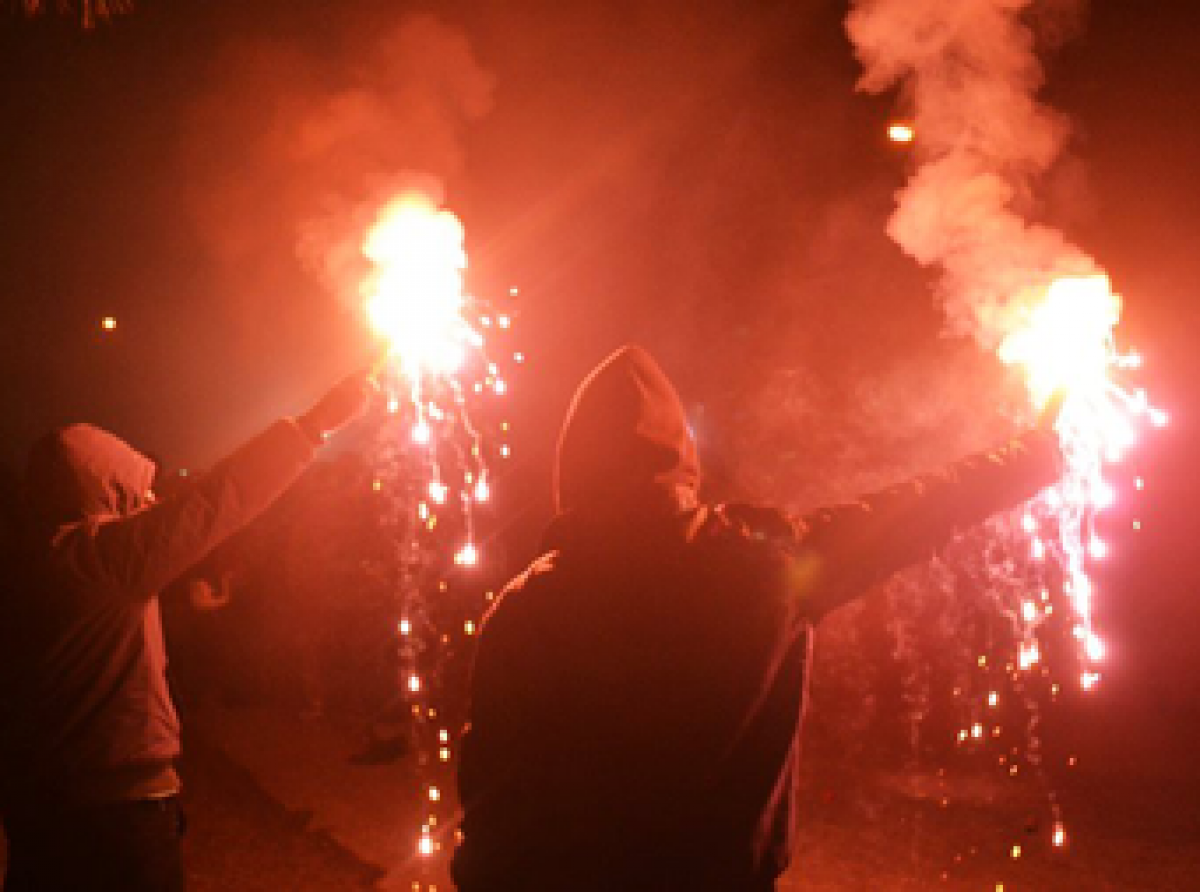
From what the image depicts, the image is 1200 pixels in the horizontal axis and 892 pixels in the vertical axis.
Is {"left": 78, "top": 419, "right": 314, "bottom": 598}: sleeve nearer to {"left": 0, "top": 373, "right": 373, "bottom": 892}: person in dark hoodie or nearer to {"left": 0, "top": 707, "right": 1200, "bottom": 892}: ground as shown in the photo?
{"left": 0, "top": 373, "right": 373, "bottom": 892}: person in dark hoodie

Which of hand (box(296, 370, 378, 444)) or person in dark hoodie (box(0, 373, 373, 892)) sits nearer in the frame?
person in dark hoodie (box(0, 373, 373, 892))

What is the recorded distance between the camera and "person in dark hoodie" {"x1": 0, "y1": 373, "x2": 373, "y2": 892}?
256 cm

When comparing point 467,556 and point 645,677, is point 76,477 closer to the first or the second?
point 645,677

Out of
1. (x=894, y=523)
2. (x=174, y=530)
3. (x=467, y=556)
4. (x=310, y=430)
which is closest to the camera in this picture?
(x=894, y=523)

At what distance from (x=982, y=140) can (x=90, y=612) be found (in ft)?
17.5

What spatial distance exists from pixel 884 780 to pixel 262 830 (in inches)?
161

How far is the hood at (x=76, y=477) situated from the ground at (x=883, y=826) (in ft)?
10.5

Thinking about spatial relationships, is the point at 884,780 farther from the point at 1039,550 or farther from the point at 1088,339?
the point at 1088,339

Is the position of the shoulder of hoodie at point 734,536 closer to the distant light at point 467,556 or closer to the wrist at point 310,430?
the wrist at point 310,430

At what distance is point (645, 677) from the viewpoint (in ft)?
6.09

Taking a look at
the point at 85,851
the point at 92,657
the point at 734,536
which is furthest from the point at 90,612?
the point at 734,536

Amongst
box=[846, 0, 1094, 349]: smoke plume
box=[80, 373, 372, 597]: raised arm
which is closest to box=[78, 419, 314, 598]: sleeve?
box=[80, 373, 372, 597]: raised arm

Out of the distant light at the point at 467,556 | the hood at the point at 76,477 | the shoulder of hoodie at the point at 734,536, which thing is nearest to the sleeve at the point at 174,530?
the hood at the point at 76,477

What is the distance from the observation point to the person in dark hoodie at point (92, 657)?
2557 mm
